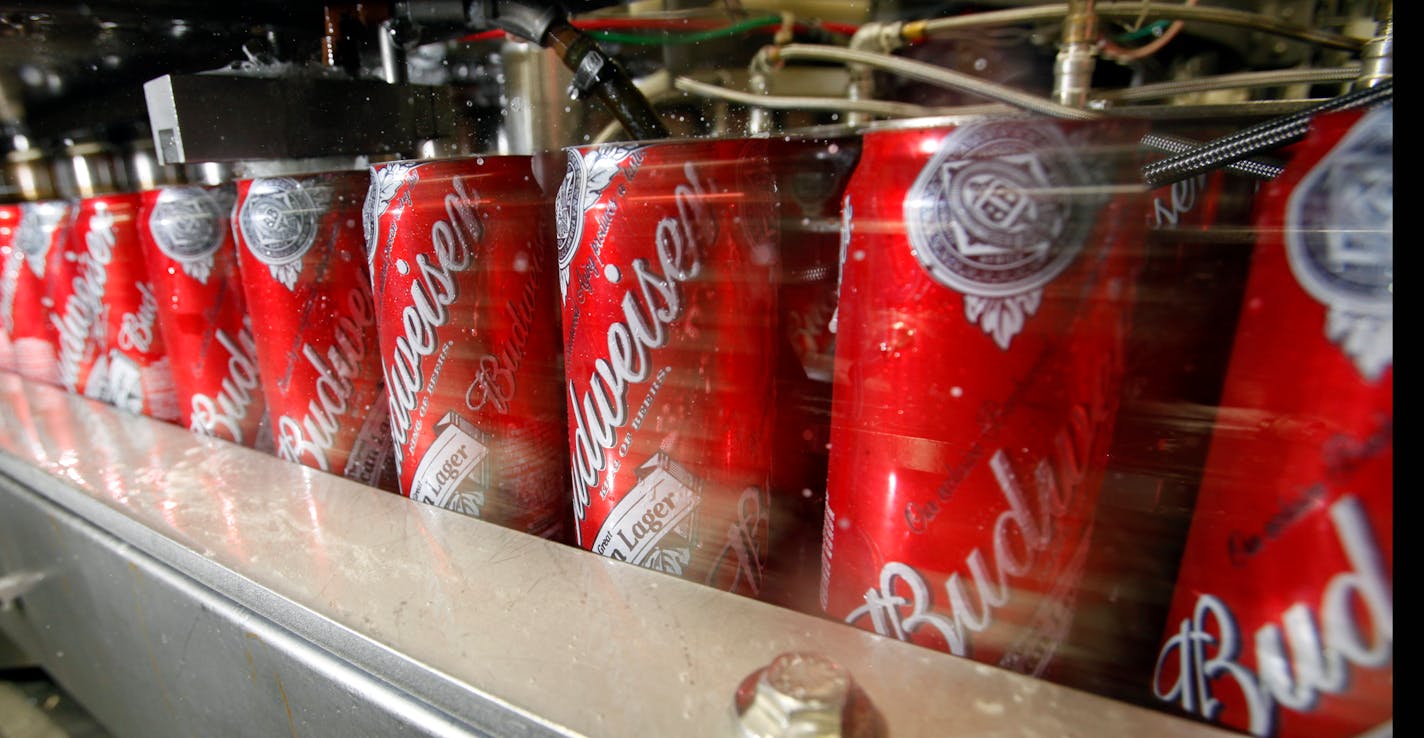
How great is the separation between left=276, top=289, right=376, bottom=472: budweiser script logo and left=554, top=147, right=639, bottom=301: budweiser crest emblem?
0.31m

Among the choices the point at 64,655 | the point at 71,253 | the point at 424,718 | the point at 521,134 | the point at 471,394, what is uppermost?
the point at 521,134

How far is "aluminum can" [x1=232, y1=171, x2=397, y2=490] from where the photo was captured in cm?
68

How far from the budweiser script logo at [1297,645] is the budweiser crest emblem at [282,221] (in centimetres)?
81

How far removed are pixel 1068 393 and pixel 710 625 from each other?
28cm

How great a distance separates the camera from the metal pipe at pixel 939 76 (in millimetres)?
571

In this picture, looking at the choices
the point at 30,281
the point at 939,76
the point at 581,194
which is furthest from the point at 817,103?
the point at 30,281

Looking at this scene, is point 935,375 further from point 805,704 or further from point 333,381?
point 333,381

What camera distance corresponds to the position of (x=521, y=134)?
1044mm

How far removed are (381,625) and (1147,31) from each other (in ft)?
3.59

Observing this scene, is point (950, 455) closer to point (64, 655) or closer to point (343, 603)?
point (343, 603)

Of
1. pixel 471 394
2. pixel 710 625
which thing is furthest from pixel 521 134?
pixel 710 625

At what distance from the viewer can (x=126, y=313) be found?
3.04ft

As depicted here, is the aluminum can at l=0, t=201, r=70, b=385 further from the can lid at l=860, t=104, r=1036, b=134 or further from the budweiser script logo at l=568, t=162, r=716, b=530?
the can lid at l=860, t=104, r=1036, b=134

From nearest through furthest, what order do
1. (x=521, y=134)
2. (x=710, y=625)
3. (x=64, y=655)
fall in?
(x=710, y=625), (x=64, y=655), (x=521, y=134)
